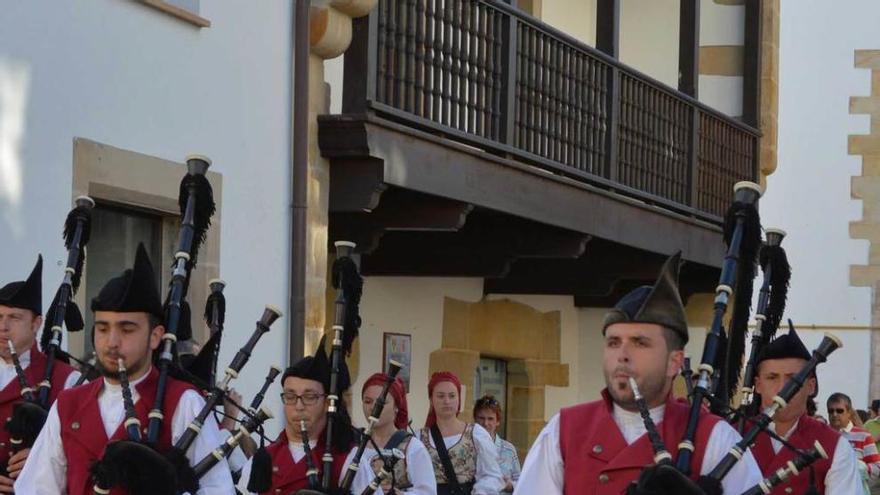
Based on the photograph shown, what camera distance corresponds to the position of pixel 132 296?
6.64 meters

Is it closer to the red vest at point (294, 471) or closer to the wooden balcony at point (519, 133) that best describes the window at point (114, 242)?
the wooden balcony at point (519, 133)

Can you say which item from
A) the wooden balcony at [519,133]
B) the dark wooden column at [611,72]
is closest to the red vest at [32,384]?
the wooden balcony at [519,133]

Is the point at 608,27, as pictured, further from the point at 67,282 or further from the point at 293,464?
the point at 67,282

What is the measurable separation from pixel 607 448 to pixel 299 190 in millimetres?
5974

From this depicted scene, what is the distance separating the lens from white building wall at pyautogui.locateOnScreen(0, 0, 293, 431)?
954cm

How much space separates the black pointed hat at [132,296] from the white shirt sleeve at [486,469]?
211 inches

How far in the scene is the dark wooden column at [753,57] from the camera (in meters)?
18.4

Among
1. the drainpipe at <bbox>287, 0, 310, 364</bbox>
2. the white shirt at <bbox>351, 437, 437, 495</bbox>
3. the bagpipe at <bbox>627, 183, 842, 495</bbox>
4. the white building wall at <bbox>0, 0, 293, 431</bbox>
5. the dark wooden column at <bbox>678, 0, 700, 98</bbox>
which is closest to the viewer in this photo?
the bagpipe at <bbox>627, 183, 842, 495</bbox>

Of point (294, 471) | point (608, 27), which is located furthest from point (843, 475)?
point (608, 27)

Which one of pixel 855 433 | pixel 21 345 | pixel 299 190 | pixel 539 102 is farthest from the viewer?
pixel 539 102

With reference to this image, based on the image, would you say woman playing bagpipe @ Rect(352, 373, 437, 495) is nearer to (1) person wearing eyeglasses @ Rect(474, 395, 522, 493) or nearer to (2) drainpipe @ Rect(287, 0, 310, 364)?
(2) drainpipe @ Rect(287, 0, 310, 364)

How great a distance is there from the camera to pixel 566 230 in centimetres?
1442

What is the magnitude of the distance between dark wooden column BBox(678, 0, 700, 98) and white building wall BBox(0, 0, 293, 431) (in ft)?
20.8

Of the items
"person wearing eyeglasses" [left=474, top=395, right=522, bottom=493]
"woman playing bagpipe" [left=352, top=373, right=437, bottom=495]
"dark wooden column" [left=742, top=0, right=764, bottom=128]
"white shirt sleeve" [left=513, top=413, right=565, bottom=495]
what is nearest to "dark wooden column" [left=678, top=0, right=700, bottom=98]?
"dark wooden column" [left=742, top=0, right=764, bottom=128]
